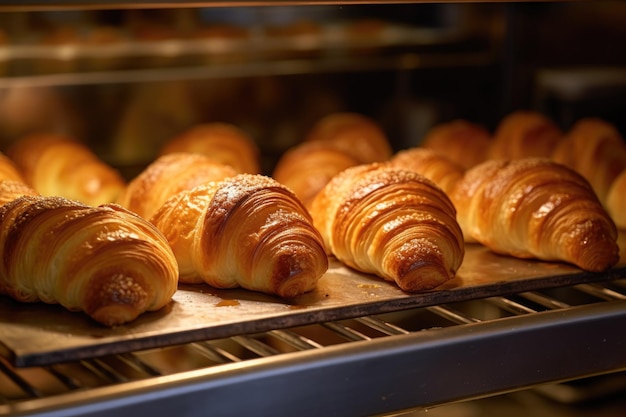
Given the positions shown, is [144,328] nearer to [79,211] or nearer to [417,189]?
[79,211]

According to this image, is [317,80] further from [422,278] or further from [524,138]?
[422,278]

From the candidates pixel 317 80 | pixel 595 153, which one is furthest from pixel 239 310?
pixel 317 80

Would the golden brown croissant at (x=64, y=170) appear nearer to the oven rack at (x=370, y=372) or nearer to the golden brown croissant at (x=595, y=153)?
the oven rack at (x=370, y=372)

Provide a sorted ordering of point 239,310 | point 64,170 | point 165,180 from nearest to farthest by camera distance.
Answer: point 239,310, point 165,180, point 64,170

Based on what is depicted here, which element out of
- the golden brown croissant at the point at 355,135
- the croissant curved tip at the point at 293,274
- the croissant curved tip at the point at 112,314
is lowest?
the croissant curved tip at the point at 112,314

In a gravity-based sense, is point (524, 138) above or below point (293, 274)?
above

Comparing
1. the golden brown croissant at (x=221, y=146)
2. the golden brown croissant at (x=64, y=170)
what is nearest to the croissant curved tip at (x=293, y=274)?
the golden brown croissant at (x=64, y=170)

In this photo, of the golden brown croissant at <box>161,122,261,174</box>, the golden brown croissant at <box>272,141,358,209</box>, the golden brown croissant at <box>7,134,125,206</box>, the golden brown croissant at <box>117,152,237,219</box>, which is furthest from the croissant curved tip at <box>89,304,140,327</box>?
the golden brown croissant at <box>161,122,261,174</box>
